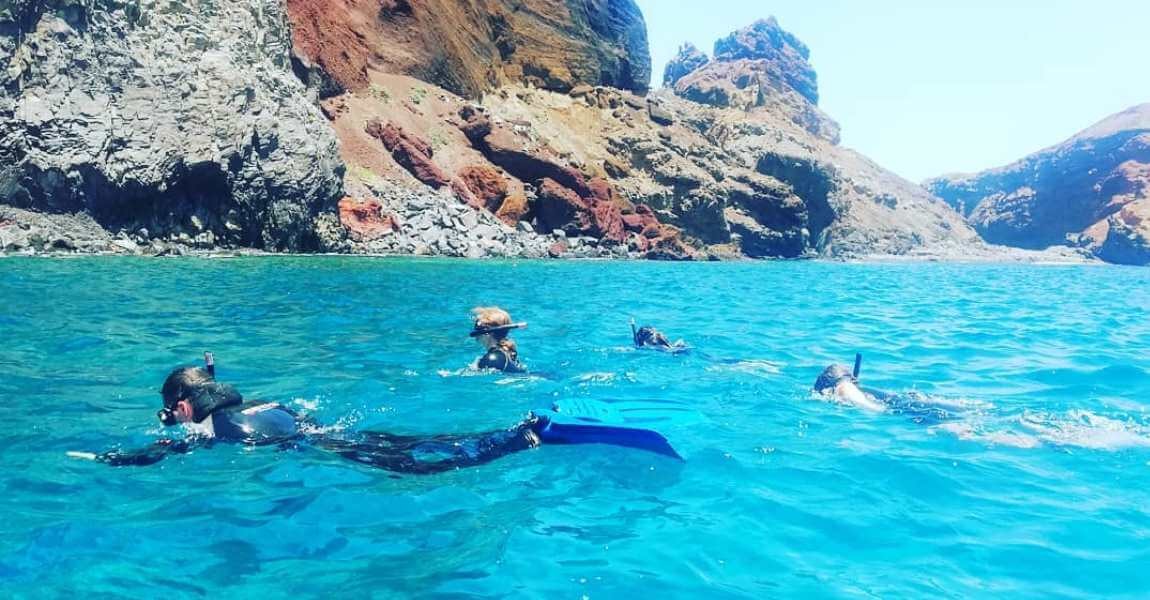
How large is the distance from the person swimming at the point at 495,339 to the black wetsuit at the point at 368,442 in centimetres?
251

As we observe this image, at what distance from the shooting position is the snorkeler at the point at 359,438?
5.15 m

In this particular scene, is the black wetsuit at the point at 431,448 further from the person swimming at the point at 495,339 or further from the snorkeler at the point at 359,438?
the person swimming at the point at 495,339

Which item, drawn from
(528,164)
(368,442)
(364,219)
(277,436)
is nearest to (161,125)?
(364,219)

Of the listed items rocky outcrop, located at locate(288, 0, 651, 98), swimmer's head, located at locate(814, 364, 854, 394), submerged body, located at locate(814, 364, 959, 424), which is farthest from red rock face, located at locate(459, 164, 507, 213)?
submerged body, located at locate(814, 364, 959, 424)

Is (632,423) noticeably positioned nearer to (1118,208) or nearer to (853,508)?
(853,508)

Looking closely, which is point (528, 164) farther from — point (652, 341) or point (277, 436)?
point (277, 436)

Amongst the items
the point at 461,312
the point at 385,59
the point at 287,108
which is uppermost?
the point at 385,59

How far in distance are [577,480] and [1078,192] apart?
135173 millimetres

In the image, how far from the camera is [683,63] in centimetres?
18900

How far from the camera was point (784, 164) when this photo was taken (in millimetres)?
58750

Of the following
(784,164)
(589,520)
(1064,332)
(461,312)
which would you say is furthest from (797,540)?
(784,164)

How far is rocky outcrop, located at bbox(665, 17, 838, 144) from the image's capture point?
130m

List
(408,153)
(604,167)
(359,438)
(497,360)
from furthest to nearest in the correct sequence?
(604,167) < (408,153) < (497,360) < (359,438)

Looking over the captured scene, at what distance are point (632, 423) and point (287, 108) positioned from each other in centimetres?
2781
